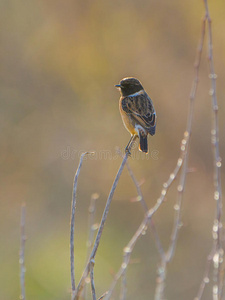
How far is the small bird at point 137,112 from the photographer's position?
6.11 metres

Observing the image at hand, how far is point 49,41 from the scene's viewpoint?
12523 mm

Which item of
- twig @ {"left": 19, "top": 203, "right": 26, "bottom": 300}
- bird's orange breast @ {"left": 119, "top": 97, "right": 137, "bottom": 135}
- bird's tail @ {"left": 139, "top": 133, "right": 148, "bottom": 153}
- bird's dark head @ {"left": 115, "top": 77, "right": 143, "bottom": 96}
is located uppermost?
bird's dark head @ {"left": 115, "top": 77, "right": 143, "bottom": 96}

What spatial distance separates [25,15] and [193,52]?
4.19 metres

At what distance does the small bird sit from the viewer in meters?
6.11

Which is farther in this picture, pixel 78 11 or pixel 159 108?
pixel 78 11

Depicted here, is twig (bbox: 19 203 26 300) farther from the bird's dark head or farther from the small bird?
the bird's dark head

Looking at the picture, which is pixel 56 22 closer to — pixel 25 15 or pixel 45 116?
pixel 25 15

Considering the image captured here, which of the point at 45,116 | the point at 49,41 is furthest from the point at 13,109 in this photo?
the point at 49,41

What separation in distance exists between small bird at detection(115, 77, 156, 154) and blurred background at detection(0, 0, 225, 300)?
332cm

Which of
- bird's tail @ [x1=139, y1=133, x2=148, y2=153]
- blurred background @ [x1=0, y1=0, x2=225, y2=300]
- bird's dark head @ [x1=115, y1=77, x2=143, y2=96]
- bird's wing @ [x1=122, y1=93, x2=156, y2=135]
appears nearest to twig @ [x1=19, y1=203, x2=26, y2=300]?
bird's tail @ [x1=139, y1=133, x2=148, y2=153]

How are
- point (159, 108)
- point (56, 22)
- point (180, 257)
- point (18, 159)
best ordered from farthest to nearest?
point (56, 22), point (18, 159), point (159, 108), point (180, 257)

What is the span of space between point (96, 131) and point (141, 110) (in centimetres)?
500

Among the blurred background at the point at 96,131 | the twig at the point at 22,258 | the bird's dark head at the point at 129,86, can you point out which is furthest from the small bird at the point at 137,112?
the blurred background at the point at 96,131

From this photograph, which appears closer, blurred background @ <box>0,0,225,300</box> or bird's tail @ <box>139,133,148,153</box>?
bird's tail @ <box>139,133,148,153</box>
